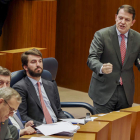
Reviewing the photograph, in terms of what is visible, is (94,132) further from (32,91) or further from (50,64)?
(50,64)

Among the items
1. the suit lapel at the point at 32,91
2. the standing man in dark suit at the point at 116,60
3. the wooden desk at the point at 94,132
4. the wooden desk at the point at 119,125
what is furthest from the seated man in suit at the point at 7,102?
the standing man in dark suit at the point at 116,60

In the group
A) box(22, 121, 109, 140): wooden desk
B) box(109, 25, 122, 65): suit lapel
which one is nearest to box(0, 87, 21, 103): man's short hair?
box(22, 121, 109, 140): wooden desk

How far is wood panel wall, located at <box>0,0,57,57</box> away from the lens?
511 centimetres

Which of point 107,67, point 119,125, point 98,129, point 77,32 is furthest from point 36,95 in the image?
point 77,32

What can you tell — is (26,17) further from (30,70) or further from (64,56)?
(30,70)

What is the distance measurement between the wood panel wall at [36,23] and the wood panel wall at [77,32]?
104 cm

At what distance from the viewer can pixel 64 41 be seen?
21.7 feet

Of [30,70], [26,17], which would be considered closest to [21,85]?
[30,70]

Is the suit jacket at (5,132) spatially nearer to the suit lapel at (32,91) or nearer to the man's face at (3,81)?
the man's face at (3,81)

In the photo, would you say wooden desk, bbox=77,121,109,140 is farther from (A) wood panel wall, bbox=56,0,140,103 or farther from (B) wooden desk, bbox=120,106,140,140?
(A) wood panel wall, bbox=56,0,140,103

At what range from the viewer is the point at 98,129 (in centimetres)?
170

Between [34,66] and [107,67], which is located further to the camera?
[34,66]

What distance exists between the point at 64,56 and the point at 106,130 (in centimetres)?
487

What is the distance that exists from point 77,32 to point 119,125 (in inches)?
174
